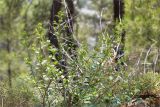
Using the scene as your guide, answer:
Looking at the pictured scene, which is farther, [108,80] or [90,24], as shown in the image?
[90,24]

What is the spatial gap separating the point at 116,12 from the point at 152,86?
410 centimetres

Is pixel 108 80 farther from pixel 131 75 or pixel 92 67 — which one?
pixel 131 75

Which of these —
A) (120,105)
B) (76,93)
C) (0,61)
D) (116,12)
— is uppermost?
(116,12)

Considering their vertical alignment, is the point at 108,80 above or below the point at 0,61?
above

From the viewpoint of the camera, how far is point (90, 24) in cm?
2594

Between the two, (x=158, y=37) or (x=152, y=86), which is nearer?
(x=152, y=86)

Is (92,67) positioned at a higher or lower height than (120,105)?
higher

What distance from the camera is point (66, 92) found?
12.4 feet

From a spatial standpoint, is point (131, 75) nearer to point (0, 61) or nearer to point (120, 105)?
point (120, 105)

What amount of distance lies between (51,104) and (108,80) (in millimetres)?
603

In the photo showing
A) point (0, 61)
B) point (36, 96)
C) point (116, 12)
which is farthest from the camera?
point (0, 61)

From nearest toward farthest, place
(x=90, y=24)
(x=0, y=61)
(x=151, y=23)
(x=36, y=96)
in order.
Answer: (x=36, y=96), (x=151, y=23), (x=0, y=61), (x=90, y=24)

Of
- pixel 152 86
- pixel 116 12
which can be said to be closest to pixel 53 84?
pixel 152 86

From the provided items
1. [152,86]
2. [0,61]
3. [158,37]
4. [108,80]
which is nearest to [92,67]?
[108,80]
